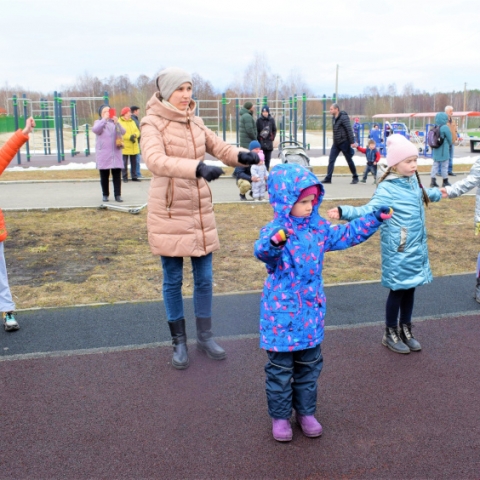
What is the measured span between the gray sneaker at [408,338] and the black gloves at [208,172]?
220cm

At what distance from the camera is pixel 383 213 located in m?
3.25

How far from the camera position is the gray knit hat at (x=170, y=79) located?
3.91 meters

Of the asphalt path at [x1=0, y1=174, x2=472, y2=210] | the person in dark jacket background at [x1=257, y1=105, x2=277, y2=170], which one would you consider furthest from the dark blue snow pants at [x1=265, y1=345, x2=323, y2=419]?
the person in dark jacket background at [x1=257, y1=105, x2=277, y2=170]

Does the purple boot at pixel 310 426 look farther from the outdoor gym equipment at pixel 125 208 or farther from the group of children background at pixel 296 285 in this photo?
the outdoor gym equipment at pixel 125 208

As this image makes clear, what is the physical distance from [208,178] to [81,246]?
5066 millimetres

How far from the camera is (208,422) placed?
3.46 metres

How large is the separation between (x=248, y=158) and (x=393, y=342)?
1.93 m

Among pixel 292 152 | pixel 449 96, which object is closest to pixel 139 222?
pixel 292 152

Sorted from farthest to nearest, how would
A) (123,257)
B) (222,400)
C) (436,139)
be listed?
(436,139)
(123,257)
(222,400)

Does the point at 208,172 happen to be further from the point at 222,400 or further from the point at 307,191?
the point at 222,400

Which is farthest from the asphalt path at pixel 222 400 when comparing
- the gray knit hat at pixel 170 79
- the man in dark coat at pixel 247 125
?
the man in dark coat at pixel 247 125

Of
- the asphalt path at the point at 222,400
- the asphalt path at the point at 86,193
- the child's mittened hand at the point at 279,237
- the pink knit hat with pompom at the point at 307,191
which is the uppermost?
the pink knit hat with pompom at the point at 307,191

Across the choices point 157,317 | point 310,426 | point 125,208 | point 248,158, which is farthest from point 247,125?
point 310,426

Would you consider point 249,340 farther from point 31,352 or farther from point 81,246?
point 81,246
